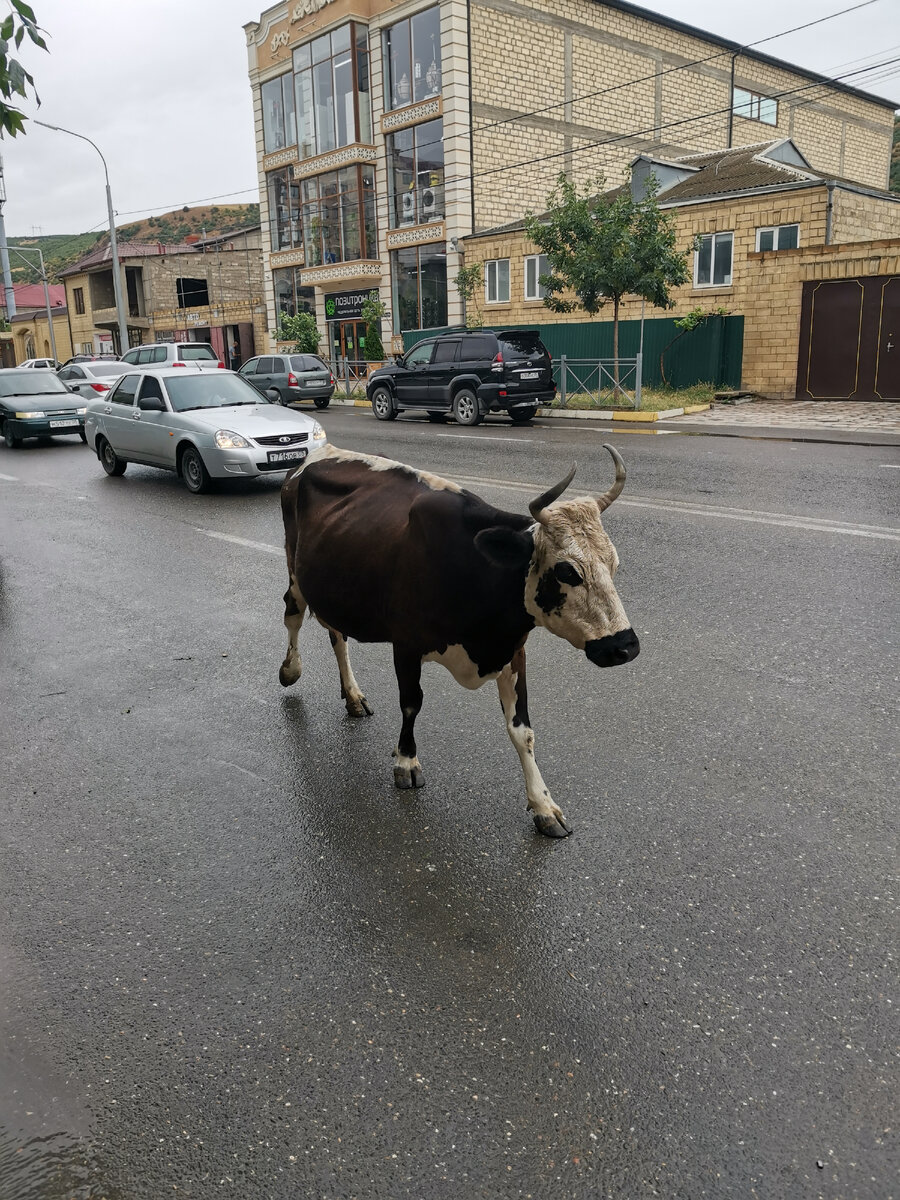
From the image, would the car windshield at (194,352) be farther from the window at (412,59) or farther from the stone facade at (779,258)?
the window at (412,59)

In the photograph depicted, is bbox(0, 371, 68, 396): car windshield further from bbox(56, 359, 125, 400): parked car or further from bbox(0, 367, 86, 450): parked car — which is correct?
bbox(56, 359, 125, 400): parked car

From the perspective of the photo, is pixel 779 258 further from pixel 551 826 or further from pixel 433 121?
pixel 551 826

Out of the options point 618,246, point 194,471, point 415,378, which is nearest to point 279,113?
point 415,378

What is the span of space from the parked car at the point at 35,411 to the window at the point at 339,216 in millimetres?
21647

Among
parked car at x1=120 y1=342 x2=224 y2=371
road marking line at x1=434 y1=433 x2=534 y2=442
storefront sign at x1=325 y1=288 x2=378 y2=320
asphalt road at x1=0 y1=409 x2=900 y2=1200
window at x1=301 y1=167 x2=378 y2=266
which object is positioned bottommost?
asphalt road at x1=0 y1=409 x2=900 y2=1200

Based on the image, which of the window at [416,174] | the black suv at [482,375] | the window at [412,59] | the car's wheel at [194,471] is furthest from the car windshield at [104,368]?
Answer: the window at [412,59]

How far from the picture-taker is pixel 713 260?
2638cm

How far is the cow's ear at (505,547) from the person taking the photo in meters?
3.62

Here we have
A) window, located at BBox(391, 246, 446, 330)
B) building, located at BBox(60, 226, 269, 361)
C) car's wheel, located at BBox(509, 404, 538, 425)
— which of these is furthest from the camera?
building, located at BBox(60, 226, 269, 361)

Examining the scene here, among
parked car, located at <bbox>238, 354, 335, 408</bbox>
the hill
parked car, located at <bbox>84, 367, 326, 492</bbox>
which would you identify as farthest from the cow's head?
the hill

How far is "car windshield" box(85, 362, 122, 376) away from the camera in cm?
2747

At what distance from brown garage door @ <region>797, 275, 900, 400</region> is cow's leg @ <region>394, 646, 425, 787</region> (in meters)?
22.1

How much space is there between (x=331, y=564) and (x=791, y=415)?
19.5 metres

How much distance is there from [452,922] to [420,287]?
119 feet
